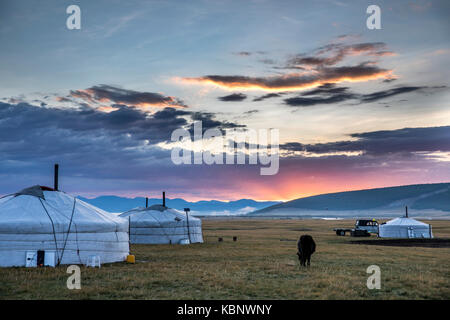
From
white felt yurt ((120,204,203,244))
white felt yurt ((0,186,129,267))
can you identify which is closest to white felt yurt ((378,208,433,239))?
white felt yurt ((120,204,203,244))

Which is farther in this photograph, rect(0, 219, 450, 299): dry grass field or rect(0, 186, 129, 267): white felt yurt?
rect(0, 186, 129, 267): white felt yurt

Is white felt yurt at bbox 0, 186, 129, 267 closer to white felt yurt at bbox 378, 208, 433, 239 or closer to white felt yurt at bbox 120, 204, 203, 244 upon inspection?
white felt yurt at bbox 120, 204, 203, 244

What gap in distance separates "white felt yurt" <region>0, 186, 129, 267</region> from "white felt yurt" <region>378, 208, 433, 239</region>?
37.1 meters

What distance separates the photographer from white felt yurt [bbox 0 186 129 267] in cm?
1919

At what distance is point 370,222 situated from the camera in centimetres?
5850

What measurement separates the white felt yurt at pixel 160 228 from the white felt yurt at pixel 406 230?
25.2 m

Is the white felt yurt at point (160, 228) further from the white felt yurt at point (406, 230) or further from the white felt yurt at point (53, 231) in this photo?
the white felt yurt at point (406, 230)

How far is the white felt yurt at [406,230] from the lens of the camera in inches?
1913

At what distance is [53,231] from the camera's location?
19703 mm

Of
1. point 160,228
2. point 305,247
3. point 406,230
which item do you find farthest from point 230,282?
point 406,230

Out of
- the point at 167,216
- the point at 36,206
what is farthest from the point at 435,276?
the point at 167,216

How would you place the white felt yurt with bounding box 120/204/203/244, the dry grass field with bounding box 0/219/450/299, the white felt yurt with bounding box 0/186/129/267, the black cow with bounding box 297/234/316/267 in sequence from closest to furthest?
the dry grass field with bounding box 0/219/450/299, the white felt yurt with bounding box 0/186/129/267, the black cow with bounding box 297/234/316/267, the white felt yurt with bounding box 120/204/203/244
